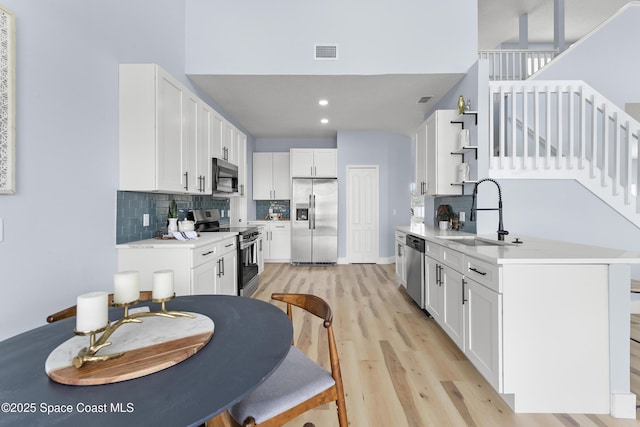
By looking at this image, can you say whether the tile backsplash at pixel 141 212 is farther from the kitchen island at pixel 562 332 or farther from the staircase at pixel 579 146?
the staircase at pixel 579 146

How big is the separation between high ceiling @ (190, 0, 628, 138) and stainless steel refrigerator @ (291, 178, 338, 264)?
1.22 meters

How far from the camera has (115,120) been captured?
238 centimetres

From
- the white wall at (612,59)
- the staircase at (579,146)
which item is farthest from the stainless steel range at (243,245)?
the white wall at (612,59)

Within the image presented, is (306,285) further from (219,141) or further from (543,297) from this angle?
(543,297)

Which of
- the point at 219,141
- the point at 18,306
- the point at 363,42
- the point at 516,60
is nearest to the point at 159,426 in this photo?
the point at 18,306

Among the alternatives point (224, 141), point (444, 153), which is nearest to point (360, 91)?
point (444, 153)

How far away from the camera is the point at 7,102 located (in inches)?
59.9

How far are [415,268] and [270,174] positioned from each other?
4081mm

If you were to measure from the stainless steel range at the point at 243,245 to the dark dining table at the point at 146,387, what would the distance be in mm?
2517

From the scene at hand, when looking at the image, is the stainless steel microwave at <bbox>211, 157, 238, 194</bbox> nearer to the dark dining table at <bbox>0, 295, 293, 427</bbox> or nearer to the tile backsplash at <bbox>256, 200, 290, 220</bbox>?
the tile backsplash at <bbox>256, 200, 290, 220</bbox>

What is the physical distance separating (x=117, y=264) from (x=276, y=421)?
2084 millimetres

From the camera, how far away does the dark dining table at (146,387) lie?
0.60m

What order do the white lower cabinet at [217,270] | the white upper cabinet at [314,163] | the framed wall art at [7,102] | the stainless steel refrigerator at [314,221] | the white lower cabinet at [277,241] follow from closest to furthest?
1. the framed wall art at [7,102]
2. the white lower cabinet at [217,270]
3. the stainless steel refrigerator at [314,221]
4. the white upper cabinet at [314,163]
5. the white lower cabinet at [277,241]

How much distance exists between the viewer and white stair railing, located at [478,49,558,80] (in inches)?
222
